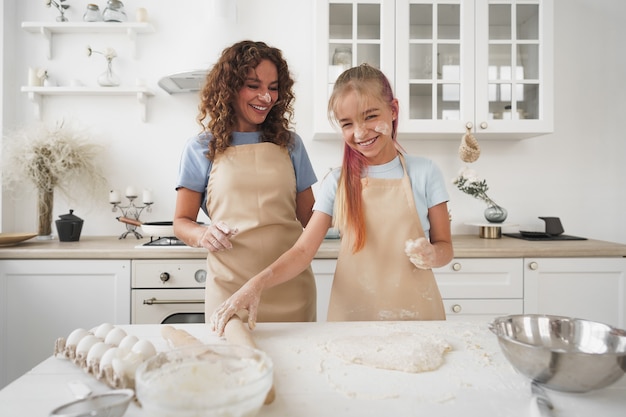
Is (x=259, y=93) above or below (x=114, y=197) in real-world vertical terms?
above

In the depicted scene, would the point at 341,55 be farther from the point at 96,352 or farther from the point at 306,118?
the point at 96,352

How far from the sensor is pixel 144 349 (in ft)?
2.55

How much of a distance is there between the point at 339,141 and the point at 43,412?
7.09 ft

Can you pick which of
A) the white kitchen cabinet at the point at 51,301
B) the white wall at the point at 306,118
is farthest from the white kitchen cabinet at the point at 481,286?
the white kitchen cabinet at the point at 51,301

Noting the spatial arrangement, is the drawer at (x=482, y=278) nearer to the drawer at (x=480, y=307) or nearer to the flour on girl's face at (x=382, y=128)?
the drawer at (x=480, y=307)

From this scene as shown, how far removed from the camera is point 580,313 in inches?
84.9

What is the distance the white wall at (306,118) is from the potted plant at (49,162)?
0.12m

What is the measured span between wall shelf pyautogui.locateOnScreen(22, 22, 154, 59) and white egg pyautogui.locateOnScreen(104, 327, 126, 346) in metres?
2.10

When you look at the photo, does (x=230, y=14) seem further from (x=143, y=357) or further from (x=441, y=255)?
(x=143, y=357)

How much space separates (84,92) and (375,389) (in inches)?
95.8

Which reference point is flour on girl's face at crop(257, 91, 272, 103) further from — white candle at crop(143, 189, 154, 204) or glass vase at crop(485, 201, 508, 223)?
glass vase at crop(485, 201, 508, 223)

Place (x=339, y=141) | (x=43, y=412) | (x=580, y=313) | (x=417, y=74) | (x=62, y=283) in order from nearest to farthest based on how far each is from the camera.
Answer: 1. (x=43, y=412)
2. (x=62, y=283)
3. (x=580, y=313)
4. (x=417, y=74)
5. (x=339, y=141)

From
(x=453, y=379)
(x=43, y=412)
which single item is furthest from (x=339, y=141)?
(x=43, y=412)

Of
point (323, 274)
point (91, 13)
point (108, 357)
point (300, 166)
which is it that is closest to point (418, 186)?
point (300, 166)
